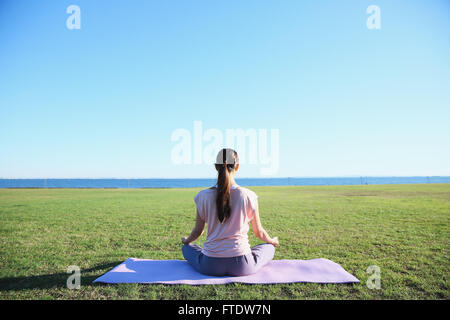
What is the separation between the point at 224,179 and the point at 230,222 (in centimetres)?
53

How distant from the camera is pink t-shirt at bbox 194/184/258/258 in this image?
3022 millimetres

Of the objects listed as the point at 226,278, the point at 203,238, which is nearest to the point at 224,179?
the point at 226,278

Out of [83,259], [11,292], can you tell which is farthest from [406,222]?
[11,292]

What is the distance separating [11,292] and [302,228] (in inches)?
226

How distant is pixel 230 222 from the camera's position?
3045 millimetres

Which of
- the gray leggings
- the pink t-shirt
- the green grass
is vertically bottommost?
the green grass

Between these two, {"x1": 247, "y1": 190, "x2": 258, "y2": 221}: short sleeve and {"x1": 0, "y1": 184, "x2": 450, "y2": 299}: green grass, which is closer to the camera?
{"x1": 0, "y1": 184, "x2": 450, "y2": 299}: green grass

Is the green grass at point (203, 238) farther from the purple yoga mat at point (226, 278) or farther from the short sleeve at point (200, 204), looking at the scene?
the short sleeve at point (200, 204)

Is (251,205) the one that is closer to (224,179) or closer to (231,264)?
(224,179)

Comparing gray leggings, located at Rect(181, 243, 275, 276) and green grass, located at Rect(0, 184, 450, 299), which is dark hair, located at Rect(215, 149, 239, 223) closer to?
gray leggings, located at Rect(181, 243, 275, 276)

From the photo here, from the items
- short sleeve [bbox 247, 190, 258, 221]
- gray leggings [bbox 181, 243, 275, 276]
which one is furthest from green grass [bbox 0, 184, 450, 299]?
short sleeve [bbox 247, 190, 258, 221]

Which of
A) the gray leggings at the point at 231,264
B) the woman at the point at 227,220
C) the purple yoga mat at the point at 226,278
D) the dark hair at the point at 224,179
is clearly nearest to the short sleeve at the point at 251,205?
the woman at the point at 227,220

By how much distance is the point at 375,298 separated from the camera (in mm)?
2744
